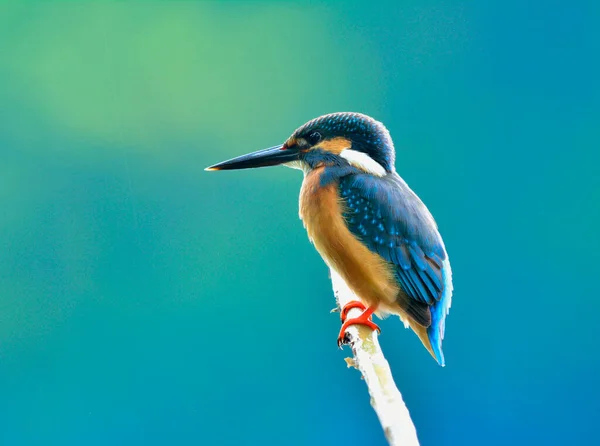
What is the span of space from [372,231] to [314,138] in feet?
0.87

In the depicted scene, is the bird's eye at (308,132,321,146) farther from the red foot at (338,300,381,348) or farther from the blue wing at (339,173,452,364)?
the red foot at (338,300,381,348)

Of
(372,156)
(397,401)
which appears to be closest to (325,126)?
(372,156)

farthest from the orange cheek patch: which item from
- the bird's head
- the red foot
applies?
the red foot

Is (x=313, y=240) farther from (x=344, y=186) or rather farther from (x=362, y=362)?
(x=362, y=362)

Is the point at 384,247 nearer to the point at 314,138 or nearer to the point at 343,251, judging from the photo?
the point at 343,251

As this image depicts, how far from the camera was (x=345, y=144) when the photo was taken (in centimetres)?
134

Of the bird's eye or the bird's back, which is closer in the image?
the bird's back

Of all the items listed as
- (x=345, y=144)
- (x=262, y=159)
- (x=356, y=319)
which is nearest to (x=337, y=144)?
(x=345, y=144)

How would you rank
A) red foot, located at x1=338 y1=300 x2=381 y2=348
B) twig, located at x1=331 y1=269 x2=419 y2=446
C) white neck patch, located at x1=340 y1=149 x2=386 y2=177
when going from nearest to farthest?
1. twig, located at x1=331 y1=269 x2=419 y2=446
2. red foot, located at x1=338 y1=300 x2=381 y2=348
3. white neck patch, located at x1=340 y1=149 x2=386 y2=177

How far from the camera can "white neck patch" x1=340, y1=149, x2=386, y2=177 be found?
1.31m

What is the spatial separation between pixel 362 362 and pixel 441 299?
420mm

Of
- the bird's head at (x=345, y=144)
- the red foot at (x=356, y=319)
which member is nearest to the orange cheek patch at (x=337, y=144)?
the bird's head at (x=345, y=144)

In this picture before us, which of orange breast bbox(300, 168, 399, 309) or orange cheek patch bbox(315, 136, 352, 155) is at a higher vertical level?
orange cheek patch bbox(315, 136, 352, 155)

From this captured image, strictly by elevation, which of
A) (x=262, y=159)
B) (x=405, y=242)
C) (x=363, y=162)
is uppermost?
(x=262, y=159)
